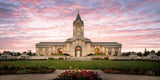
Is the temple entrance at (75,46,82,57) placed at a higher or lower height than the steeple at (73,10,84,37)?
lower

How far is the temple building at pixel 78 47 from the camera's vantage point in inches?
2486

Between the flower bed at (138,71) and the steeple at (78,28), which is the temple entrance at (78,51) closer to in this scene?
the steeple at (78,28)

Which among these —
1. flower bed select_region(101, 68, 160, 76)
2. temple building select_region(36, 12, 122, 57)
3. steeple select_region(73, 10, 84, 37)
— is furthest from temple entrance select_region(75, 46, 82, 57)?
flower bed select_region(101, 68, 160, 76)

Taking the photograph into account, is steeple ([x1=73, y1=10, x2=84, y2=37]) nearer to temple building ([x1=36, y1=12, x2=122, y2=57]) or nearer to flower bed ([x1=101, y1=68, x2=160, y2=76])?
temple building ([x1=36, y1=12, x2=122, y2=57])

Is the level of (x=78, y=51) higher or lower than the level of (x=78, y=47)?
lower

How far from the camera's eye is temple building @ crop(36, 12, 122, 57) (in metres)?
63.2

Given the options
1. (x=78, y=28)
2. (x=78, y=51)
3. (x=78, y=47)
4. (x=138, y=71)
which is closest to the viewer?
(x=138, y=71)

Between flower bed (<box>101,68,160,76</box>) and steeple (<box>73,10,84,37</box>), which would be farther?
steeple (<box>73,10,84,37</box>)

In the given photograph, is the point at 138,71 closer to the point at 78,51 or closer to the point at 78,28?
the point at 78,51

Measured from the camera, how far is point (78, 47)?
211ft

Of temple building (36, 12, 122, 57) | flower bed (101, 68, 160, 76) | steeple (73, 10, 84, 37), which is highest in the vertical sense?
steeple (73, 10, 84, 37)

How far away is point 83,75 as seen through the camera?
9.69m

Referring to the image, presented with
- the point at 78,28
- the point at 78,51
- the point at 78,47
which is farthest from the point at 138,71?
the point at 78,28

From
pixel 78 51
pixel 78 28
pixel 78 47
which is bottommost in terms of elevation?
pixel 78 51
